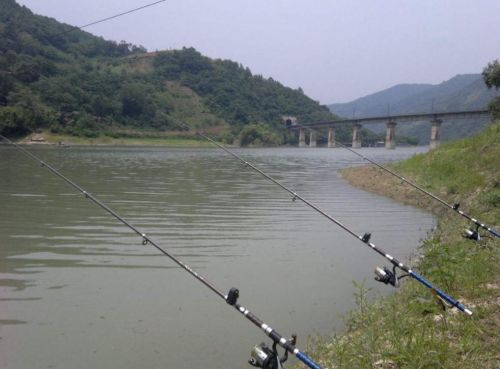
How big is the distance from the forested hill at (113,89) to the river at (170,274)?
108 ft

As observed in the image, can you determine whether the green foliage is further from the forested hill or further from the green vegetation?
the forested hill

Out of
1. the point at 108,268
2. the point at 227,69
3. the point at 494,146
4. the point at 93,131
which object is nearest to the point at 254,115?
the point at 227,69

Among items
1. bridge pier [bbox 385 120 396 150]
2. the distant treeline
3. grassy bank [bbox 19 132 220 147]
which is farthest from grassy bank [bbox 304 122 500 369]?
bridge pier [bbox 385 120 396 150]

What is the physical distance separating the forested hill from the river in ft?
108

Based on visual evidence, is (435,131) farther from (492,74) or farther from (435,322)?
(435,322)

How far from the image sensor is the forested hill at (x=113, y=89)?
78262 millimetres

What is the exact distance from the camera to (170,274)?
26.7ft

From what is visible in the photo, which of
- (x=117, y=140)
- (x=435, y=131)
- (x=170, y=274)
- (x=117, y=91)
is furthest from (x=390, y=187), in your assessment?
(x=117, y=91)

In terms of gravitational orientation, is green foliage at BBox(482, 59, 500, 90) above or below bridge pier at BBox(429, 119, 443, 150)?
above

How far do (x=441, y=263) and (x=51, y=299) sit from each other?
555cm

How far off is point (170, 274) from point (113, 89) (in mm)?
93155

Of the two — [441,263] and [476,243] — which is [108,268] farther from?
[476,243]

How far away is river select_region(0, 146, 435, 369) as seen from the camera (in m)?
5.48

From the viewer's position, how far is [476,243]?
759 centimetres
